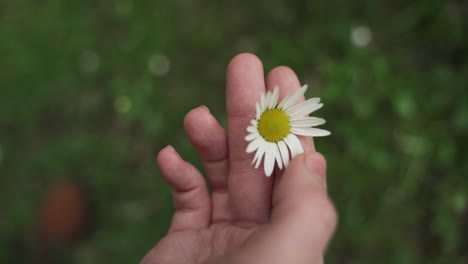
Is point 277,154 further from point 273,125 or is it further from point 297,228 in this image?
point 297,228

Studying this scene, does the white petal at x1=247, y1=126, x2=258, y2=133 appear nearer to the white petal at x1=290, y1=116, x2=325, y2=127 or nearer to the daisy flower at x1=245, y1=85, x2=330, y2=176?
the daisy flower at x1=245, y1=85, x2=330, y2=176

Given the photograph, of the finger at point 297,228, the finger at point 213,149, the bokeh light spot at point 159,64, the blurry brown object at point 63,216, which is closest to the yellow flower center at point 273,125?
the finger at point 213,149

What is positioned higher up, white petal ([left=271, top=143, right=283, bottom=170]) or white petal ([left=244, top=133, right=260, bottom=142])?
white petal ([left=244, top=133, right=260, bottom=142])

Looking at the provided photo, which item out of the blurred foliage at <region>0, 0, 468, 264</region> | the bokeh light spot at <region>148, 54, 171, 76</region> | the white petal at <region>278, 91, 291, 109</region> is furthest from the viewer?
the bokeh light spot at <region>148, 54, 171, 76</region>

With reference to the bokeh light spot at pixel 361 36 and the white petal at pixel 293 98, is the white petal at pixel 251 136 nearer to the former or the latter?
A: the white petal at pixel 293 98

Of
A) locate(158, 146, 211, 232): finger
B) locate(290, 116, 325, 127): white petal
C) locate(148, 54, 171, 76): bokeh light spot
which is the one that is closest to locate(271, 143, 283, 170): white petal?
locate(290, 116, 325, 127): white petal
